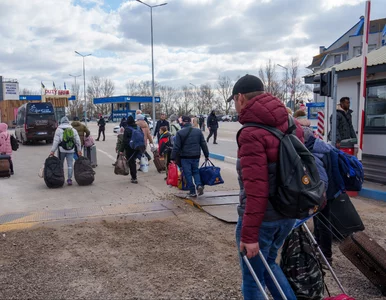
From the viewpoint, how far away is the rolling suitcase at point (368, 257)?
3780mm

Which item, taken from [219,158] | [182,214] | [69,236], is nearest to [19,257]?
[69,236]

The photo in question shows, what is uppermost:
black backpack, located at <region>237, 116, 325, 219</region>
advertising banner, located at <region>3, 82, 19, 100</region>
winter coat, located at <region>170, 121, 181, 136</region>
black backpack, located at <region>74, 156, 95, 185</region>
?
advertising banner, located at <region>3, 82, 19, 100</region>

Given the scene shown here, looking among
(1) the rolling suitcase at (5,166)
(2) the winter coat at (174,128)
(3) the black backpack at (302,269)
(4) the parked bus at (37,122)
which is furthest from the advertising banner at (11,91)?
(3) the black backpack at (302,269)

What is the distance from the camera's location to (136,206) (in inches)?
292

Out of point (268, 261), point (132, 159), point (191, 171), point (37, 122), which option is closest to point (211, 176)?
point (191, 171)

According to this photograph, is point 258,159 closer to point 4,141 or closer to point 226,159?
point 4,141

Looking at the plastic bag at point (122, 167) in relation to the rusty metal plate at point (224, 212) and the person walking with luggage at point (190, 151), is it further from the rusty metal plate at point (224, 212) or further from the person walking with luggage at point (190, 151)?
the rusty metal plate at point (224, 212)

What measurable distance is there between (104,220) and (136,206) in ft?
3.55

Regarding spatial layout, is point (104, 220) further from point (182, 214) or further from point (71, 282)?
point (71, 282)

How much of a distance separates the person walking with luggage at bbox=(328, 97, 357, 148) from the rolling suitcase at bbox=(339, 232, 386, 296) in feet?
15.8

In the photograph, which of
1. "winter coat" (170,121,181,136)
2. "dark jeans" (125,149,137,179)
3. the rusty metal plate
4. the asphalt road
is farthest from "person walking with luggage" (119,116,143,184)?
the rusty metal plate

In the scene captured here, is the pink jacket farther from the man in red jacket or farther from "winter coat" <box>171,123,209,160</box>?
the man in red jacket

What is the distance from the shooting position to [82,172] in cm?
951

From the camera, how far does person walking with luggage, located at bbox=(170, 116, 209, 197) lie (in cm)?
766
